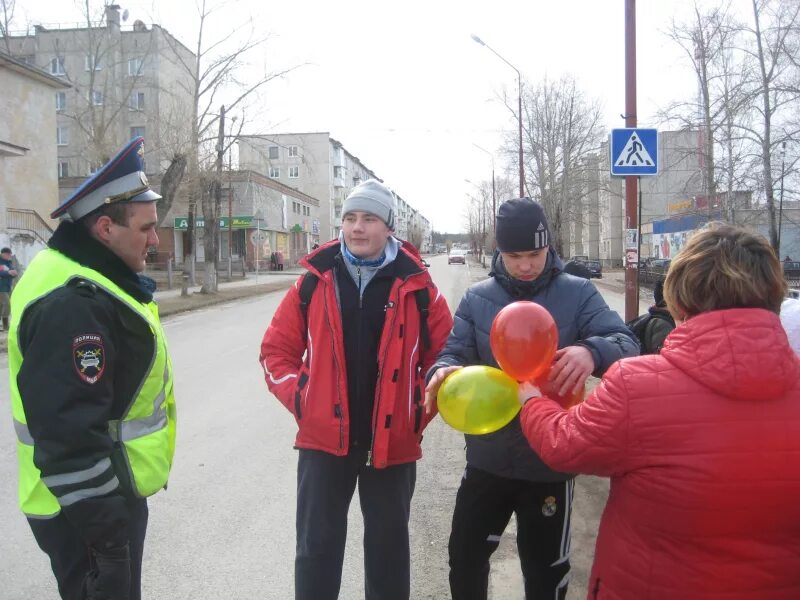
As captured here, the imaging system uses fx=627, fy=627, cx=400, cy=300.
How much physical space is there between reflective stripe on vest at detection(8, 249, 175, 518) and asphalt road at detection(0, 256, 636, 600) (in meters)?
1.60

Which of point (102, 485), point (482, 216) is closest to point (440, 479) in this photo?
point (102, 485)

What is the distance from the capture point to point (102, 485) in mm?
1734

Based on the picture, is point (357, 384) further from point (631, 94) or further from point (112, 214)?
point (631, 94)

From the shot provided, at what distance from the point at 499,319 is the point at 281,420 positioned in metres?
5.01

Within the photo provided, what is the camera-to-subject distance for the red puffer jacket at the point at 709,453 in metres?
1.51

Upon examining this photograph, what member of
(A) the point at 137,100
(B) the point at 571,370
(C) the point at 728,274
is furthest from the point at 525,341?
(A) the point at 137,100

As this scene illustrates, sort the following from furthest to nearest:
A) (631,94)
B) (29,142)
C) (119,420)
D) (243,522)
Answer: (29,142) → (631,94) → (243,522) → (119,420)

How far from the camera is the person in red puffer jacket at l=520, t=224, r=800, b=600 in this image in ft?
4.97

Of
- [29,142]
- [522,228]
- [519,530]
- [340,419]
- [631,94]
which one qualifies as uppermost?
[29,142]

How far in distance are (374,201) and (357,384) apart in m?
0.78

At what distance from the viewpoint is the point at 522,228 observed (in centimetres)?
250

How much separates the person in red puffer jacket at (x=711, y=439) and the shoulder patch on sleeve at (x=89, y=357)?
1.30 m

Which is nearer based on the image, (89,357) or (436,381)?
(89,357)

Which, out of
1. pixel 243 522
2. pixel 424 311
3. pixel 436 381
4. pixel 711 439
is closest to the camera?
pixel 711 439
